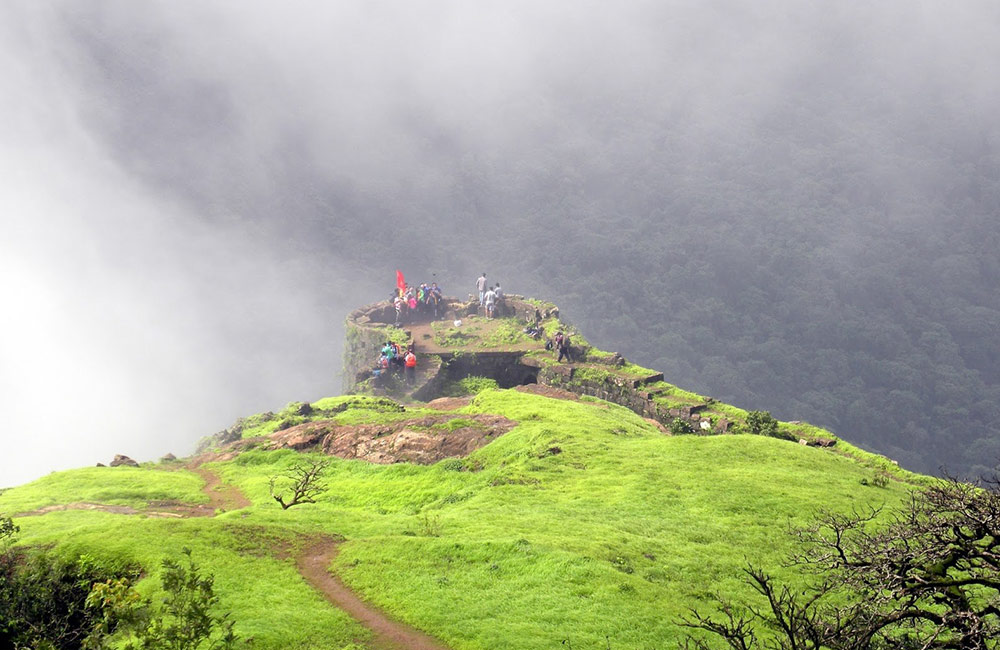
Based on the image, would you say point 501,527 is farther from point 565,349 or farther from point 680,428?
point 565,349

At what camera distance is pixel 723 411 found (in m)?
43.2

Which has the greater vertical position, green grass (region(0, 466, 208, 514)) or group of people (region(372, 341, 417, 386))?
group of people (region(372, 341, 417, 386))

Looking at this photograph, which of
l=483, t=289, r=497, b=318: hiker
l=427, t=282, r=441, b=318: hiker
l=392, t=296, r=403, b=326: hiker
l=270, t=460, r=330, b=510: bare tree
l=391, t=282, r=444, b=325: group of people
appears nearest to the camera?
l=270, t=460, r=330, b=510: bare tree

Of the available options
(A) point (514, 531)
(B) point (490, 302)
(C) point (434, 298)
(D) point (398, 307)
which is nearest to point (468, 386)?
(B) point (490, 302)

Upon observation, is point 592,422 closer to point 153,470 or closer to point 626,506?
point 626,506

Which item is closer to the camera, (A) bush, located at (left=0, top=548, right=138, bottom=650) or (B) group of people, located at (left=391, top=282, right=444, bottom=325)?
(A) bush, located at (left=0, top=548, right=138, bottom=650)

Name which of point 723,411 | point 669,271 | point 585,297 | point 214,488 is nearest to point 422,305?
point 723,411

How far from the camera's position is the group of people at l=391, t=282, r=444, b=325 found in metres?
73.5

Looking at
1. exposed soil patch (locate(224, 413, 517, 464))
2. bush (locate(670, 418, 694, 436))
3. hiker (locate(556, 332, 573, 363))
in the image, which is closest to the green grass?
exposed soil patch (locate(224, 413, 517, 464))

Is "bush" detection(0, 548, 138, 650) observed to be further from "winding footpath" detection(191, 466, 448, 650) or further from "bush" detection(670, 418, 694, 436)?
"bush" detection(670, 418, 694, 436)

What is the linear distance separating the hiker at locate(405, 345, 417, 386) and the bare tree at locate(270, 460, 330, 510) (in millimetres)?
23375

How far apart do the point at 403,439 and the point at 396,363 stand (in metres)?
24.3

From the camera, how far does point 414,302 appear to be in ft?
244

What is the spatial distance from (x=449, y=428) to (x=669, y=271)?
13517 cm
